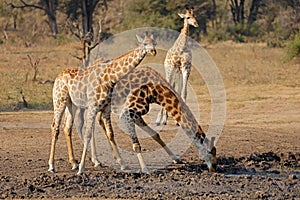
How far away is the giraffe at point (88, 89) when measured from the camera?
9.20m

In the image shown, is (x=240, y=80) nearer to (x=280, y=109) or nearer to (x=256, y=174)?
(x=280, y=109)

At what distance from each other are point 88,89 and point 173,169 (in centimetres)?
160

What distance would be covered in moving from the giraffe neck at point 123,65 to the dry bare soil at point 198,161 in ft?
4.16

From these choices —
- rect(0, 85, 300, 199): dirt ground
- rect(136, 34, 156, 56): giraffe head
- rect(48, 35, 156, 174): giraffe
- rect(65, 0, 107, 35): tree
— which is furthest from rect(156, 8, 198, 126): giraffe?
rect(65, 0, 107, 35): tree

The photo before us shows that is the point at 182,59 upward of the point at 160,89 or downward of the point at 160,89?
downward

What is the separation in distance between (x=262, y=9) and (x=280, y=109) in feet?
104

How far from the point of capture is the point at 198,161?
34.2 feet

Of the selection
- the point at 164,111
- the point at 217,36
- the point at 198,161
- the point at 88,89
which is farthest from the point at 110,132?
the point at 217,36

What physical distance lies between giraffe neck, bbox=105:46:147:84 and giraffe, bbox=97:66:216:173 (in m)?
0.23

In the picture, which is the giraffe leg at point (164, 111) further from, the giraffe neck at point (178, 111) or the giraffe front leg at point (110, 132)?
the giraffe neck at point (178, 111)

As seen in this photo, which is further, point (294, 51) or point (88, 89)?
point (294, 51)

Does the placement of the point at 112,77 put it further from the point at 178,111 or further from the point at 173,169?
the point at 173,169

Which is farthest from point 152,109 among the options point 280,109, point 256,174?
point 256,174

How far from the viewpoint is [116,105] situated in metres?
9.77
